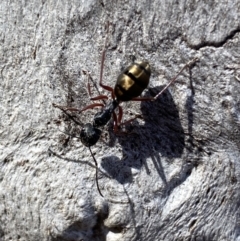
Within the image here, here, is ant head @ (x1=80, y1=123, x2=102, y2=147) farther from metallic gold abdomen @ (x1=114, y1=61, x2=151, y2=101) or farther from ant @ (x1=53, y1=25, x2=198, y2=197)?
metallic gold abdomen @ (x1=114, y1=61, x2=151, y2=101)

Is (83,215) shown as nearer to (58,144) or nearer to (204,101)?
(58,144)

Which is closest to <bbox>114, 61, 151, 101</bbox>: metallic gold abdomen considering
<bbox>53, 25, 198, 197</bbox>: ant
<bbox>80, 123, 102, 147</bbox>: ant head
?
<bbox>53, 25, 198, 197</bbox>: ant

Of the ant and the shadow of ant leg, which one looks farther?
the shadow of ant leg

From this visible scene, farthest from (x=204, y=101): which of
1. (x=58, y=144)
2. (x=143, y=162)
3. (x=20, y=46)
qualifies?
(x=20, y=46)

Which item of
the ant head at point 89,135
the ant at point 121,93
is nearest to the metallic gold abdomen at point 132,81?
the ant at point 121,93

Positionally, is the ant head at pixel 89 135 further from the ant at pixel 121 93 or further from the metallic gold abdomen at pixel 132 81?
the metallic gold abdomen at pixel 132 81

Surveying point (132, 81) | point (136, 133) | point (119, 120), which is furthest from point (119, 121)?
point (132, 81)

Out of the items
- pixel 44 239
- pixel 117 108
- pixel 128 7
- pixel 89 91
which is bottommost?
pixel 44 239

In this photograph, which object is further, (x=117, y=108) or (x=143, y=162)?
(x=117, y=108)
